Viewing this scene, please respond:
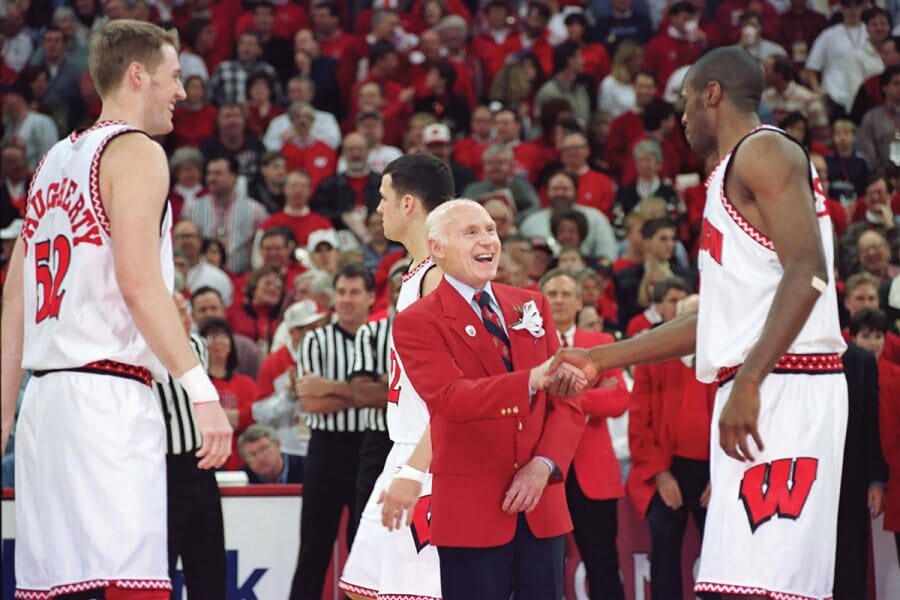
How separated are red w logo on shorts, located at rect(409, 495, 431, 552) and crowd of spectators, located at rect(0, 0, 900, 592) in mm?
4568

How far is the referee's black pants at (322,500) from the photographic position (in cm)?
795

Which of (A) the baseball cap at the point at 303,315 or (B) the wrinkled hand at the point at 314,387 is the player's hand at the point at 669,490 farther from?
(A) the baseball cap at the point at 303,315

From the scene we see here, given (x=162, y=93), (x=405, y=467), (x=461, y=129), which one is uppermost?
(x=461, y=129)

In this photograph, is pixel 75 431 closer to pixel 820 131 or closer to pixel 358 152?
pixel 358 152

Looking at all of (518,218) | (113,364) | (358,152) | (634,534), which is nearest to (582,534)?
(634,534)

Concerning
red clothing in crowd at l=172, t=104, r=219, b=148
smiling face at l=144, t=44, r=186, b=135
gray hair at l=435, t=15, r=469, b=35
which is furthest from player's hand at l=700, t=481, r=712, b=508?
gray hair at l=435, t=15, r=469, b=35

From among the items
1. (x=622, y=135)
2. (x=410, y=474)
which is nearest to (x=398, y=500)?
(x=410, y=474)

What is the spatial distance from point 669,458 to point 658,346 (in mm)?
3336

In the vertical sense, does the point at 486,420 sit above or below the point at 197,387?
below

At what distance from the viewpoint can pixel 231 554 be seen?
8.34 meters

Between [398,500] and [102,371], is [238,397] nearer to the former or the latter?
[398,500]

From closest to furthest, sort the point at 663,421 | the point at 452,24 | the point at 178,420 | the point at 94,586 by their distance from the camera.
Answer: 1. the point at 94,586
2. the point at 178,420
3. the point at 663,421
4. the point at 452,24

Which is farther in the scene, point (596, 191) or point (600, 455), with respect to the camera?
point (596, 191)

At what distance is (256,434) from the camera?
8.96m
